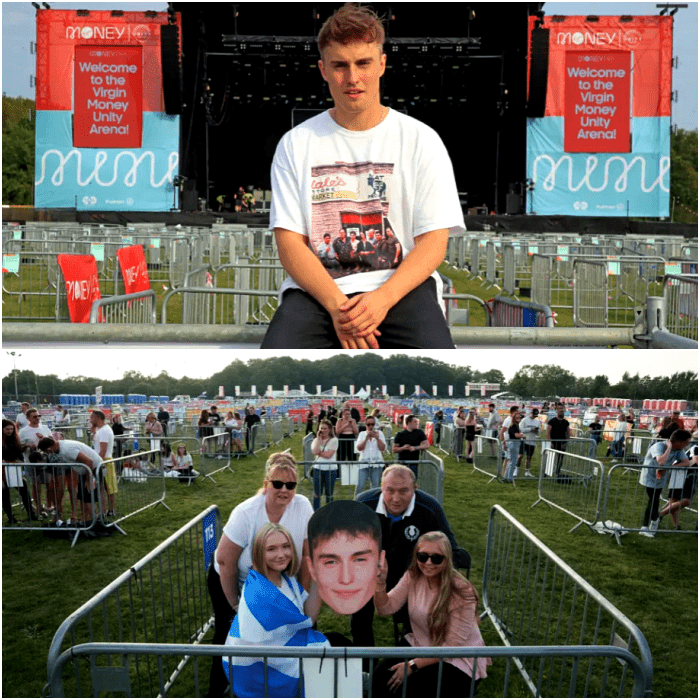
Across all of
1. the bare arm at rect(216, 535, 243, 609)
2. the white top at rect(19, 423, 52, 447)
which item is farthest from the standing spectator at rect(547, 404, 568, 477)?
the white top at rect(19, 423, 52, 447)

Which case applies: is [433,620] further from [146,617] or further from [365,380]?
Answer: [146,617]

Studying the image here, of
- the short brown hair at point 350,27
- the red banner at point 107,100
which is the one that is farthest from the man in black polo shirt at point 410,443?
the red banner at point 107,100

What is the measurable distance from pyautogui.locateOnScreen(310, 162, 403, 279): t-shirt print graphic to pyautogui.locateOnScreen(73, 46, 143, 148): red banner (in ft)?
81.0

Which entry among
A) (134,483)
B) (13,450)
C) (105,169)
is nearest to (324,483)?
(134,483)

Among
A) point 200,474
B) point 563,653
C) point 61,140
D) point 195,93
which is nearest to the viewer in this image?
point 563,653

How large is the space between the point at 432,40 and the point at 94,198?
11805 mm

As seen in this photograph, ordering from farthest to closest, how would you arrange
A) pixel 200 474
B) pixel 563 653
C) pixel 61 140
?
pixel 61 140, pixel 200 474, pixel 563 653

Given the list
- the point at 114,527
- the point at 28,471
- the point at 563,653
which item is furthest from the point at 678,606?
the point at 28,471

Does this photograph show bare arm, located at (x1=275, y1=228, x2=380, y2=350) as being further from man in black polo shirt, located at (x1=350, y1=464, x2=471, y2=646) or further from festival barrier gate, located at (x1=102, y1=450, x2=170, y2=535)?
festival barrier gate, located at (x1=102, y1=450, x2=170, y2=535)

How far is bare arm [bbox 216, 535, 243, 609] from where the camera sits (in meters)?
2.23

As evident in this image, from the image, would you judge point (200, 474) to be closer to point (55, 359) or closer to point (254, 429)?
point (254, 429)

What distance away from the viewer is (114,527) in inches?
86.7

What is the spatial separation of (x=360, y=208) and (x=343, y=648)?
1169 millimetres

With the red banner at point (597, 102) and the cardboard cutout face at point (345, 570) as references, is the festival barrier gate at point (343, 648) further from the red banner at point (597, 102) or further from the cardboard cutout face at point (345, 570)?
the red banner at point (597, 102)
